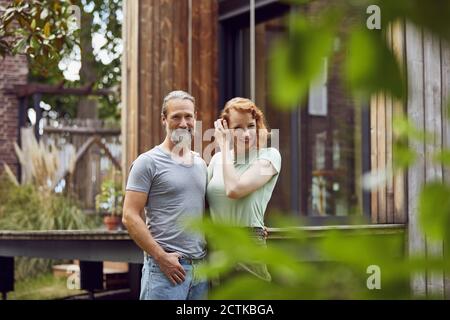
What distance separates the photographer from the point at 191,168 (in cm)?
345

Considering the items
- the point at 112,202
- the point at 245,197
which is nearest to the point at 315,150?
the point at 112,202

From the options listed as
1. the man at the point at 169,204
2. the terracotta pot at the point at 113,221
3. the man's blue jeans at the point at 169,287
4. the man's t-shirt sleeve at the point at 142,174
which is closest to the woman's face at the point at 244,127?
the man at the point at 169,204

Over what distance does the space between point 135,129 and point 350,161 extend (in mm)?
3104

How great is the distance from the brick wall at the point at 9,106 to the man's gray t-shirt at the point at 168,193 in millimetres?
10638

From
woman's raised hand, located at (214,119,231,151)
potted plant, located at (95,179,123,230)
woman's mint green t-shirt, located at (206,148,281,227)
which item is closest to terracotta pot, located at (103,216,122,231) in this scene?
potted plant, located at (95,179,123,230)

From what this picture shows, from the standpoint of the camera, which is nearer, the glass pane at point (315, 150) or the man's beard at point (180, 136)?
the man's beard at point (180, 136)

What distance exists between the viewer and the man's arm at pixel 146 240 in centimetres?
336

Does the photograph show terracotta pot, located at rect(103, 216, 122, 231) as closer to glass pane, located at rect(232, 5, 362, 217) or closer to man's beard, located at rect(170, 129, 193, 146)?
glass pane, located at rect(232, 5, 362, 217)

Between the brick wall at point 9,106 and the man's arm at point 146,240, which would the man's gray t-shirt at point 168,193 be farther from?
the brick wall at point 9,106

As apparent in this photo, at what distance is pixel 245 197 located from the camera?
3.38 metres

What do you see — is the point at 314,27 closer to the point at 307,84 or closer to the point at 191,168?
the point at 307,84

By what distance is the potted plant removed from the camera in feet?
26.1

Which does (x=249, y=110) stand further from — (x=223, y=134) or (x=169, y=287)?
(x=169, y=287)
